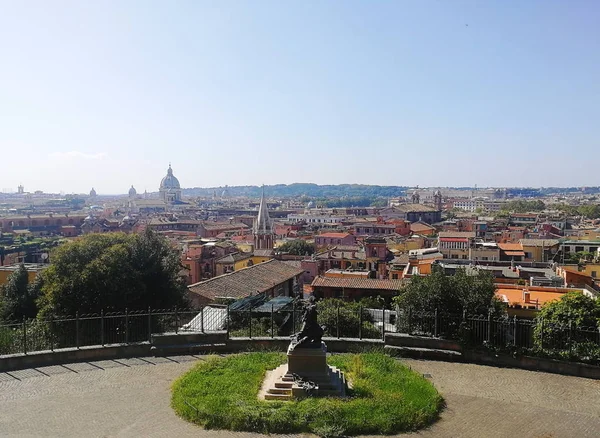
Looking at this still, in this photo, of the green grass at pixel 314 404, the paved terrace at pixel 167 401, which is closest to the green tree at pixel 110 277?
the paved terrace at pixel 167 401

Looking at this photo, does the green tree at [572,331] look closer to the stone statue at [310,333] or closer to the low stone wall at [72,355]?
the stone statue at [310,333]

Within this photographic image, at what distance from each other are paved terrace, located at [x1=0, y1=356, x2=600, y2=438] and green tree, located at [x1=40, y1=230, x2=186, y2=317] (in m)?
6.43

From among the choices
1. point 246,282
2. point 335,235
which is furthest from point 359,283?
point 335,235

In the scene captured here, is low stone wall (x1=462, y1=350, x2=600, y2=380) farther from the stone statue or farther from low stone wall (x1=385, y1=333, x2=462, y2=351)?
the stone statue

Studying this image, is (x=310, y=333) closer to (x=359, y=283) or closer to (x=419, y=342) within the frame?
(x=419, y=342)

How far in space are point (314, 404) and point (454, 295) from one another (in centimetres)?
637

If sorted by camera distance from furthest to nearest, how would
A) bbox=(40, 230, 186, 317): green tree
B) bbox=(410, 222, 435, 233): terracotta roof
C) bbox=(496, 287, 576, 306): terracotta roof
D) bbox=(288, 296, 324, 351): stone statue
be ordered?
1. bbox=(410, 222, 435, 233): terracotta roof
2. bbox=(496, 287, 576, 306): terracotta roof
3. bbox=(40, 230, 186, 317): green tree
4. bbox=(288, 296, 324, 351): stone statue

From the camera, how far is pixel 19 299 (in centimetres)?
2373

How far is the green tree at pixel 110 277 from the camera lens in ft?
63.8

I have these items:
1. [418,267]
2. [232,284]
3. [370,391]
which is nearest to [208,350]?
[370,391]

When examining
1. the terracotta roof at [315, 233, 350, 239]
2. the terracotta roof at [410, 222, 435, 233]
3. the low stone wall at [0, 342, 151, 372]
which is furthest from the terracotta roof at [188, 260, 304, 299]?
the terracotta roof at [410, 222, 435, 233]

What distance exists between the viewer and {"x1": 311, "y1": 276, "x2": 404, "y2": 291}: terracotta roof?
1225 inches

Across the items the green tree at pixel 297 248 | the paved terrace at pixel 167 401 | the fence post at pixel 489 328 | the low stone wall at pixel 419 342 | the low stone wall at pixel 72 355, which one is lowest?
the green tree at pixel 297 248

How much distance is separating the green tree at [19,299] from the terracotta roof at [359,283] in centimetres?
1540
